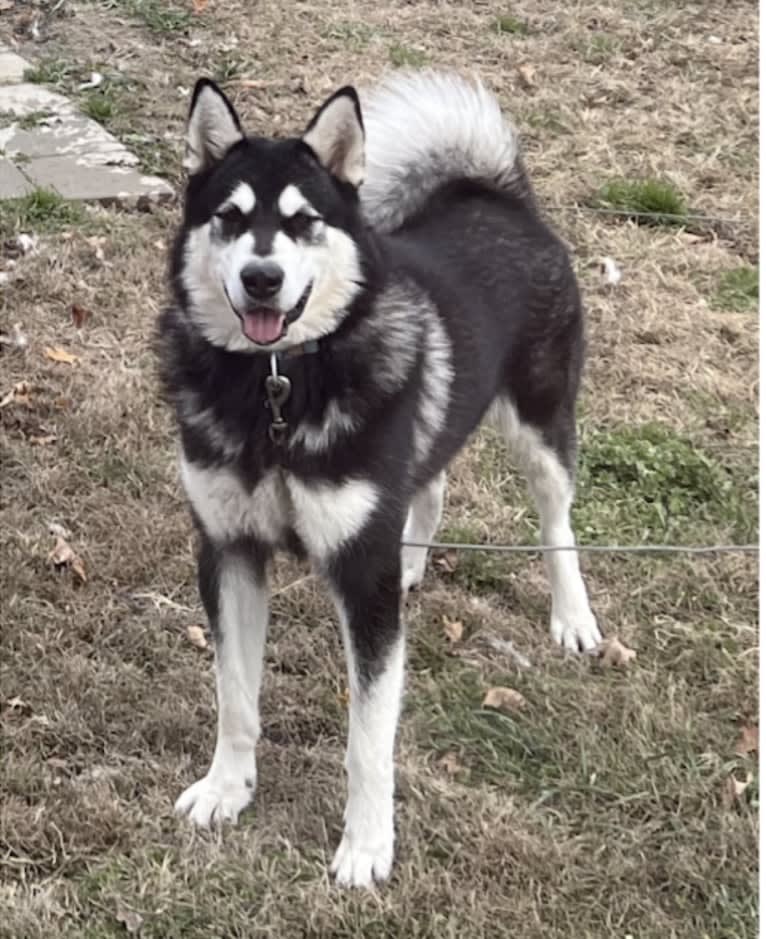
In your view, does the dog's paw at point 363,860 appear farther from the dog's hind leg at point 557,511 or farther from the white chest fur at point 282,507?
the dog's hind leg at point 557,511

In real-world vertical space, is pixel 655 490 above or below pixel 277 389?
below

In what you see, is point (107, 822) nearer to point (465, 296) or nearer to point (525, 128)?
point (465, 296)

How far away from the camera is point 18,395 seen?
4699 millimetres

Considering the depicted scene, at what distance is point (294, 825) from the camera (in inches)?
122

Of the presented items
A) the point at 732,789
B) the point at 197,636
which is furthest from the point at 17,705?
the point at 732,789

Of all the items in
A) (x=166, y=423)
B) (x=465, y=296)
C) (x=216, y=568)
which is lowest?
(x=166, y=423)

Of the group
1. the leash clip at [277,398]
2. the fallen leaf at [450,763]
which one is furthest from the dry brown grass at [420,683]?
the leash clip at [277,398]

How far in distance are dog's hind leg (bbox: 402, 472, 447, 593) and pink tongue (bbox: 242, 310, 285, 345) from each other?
1.29 meters

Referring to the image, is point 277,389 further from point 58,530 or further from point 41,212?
point 41,212

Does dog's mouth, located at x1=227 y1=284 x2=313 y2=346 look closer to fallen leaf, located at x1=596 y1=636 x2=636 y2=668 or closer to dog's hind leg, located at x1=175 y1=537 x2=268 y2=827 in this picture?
dog's hind leg, located at x1=175 y1=537 x2=268 y2=827

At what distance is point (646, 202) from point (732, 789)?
153 inches

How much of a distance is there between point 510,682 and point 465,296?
41.6 inches

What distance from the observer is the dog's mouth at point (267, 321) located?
2.68 meters

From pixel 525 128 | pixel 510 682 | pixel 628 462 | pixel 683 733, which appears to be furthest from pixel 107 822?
pixel 525 128
